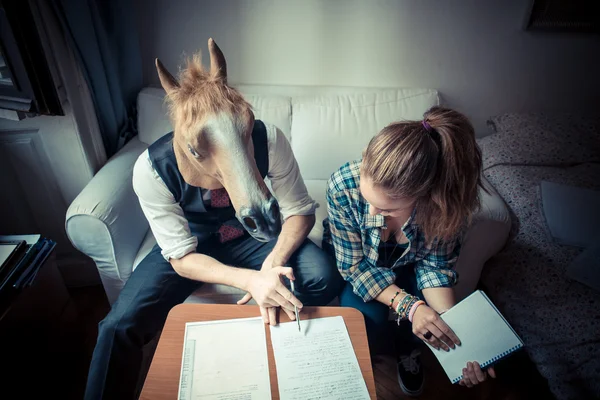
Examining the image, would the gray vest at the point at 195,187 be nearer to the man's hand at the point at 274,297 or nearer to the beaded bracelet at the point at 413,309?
the man's hand at the point at 274,297

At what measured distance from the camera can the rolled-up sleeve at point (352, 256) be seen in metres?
1.06

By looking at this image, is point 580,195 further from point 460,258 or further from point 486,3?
point 486,3

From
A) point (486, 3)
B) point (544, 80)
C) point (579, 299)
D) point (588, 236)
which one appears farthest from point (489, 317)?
point (544, 80)

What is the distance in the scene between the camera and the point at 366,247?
1.12m

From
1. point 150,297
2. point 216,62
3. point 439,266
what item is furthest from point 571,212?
point 150,297

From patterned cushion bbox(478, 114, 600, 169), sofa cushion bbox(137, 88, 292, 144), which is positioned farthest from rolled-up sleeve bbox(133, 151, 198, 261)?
patterned cushion bbox(478, 114, 600, 169)

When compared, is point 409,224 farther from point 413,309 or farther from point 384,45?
point 384,45

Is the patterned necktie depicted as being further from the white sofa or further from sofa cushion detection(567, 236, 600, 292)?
sofa cushion detection(567, 236, 600, 292)

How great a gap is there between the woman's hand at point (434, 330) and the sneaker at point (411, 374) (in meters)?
0.41

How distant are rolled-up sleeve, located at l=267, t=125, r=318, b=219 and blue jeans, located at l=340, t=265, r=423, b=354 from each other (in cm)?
32

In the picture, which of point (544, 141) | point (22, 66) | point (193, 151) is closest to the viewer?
point (193, 151)

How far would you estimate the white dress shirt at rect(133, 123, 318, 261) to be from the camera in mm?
980

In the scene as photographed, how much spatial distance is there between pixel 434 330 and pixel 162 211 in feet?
2.62

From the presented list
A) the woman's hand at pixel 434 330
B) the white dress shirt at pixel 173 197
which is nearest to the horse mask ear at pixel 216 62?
the white dress shirt at pixel 173 197
